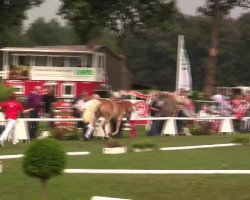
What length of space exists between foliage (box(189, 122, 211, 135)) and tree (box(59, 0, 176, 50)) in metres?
23.5

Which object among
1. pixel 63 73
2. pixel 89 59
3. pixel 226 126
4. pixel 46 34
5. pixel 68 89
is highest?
pixel 46 34

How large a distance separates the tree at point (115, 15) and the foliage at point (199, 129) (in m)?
23.5

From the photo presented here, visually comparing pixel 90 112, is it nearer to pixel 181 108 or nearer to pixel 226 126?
pixel 181 108

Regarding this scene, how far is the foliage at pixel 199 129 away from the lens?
25.2m

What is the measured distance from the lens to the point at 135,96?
33719 millimetres

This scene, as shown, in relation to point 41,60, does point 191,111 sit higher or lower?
lower

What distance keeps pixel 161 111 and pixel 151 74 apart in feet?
241

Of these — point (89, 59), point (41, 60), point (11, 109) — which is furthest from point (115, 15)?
point (11, 109)

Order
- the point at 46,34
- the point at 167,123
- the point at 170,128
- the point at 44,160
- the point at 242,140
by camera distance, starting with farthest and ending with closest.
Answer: the point at 46,34 < the point at 167,123 < the point at 170,128 < the point at 242,140 < the point at 44,160

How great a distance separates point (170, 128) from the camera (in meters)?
24.5

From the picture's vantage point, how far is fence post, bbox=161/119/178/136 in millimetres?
24484

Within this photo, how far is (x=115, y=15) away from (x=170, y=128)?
2799cm

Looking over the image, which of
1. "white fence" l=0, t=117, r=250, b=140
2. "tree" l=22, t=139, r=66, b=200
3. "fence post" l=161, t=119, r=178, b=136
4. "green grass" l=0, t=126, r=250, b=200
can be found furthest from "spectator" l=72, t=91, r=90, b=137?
"tree" l=22, t=139, r=66, b=200

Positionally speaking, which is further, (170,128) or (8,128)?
(170,128)
